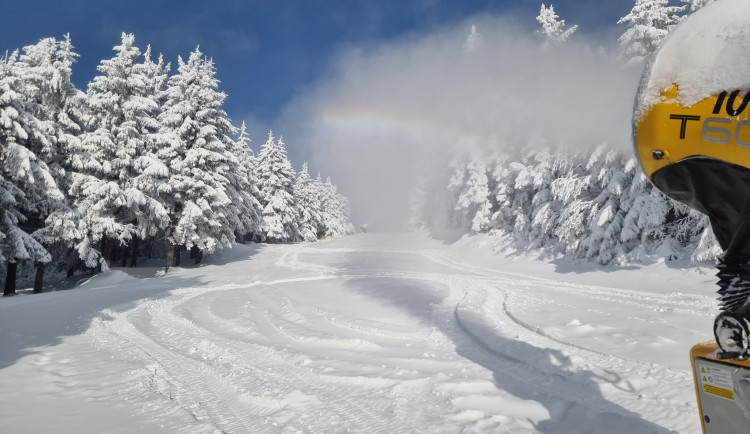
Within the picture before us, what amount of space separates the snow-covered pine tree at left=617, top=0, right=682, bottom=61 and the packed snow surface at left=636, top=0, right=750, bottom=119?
16.6 meters

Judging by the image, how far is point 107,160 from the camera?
21219 mm

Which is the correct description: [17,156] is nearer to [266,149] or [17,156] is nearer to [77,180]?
[77,180]

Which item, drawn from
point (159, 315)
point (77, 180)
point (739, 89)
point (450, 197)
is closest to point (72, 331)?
point (159, 315)

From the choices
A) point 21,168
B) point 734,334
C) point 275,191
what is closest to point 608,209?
point 734,334

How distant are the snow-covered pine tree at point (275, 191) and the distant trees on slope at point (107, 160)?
14.6m

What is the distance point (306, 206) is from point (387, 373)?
179ft

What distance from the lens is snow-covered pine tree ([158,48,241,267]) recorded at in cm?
2389

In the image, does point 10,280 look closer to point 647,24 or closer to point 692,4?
point 647,24

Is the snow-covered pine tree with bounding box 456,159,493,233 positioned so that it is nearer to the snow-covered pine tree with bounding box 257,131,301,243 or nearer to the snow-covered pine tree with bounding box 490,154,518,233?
the snow-covered pine tree with bounding box 490,154,518,233

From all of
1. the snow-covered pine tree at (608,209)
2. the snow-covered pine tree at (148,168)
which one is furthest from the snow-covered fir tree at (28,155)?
the snow-covered pine tree at (608,209)

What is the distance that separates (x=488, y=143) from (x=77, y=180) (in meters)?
29.3

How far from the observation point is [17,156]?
15.7 meters

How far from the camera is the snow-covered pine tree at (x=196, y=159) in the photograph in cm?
2389

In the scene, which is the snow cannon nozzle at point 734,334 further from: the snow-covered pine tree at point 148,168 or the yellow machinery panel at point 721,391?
the snow-covered pine tree at point 148,168
